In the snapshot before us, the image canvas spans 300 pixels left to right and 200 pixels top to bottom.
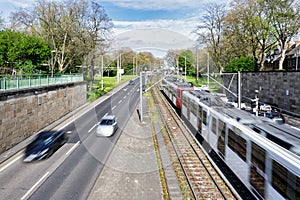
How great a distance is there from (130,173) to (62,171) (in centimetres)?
340

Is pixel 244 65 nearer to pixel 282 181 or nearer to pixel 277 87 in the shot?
pixel 277 87

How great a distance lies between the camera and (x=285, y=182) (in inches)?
306

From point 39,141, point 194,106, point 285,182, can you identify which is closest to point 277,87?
point 194,106

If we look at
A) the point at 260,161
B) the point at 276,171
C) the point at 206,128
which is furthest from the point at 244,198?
the point at 206,128

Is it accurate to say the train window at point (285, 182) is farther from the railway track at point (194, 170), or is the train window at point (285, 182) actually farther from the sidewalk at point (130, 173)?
the sidewalk at point (130, 173)

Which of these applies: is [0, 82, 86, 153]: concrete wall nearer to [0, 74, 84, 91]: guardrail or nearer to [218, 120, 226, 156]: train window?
[0, 74, 84, 91]: guardrail

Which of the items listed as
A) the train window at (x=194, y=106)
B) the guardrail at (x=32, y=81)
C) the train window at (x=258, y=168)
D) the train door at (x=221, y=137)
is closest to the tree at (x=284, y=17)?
the train window at (x=194, y=106)

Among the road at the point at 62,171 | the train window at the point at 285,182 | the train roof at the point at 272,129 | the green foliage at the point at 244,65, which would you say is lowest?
the road at the point at 62,171

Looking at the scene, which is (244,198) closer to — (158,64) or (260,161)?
(260,161)

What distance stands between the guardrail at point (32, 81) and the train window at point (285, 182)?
636 inches

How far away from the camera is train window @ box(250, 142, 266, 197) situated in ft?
30.2

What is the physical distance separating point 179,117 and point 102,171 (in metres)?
16.1

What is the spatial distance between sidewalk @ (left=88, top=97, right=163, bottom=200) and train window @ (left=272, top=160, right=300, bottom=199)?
482cm

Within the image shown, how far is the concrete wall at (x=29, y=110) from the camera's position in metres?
18.0
